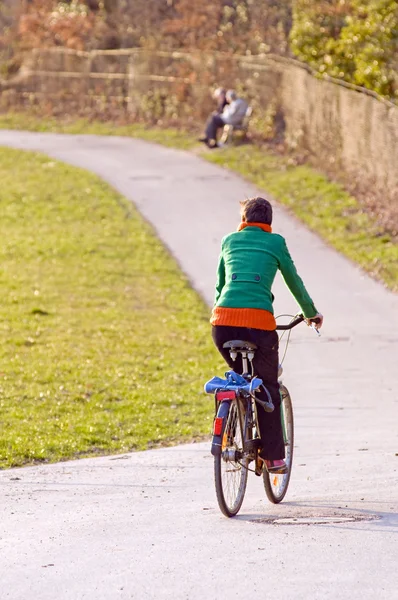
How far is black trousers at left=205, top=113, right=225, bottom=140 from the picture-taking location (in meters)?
29.0

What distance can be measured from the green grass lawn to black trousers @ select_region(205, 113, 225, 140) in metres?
4.69

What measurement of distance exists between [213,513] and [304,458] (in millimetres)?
2245

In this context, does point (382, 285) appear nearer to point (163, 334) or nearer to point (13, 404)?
point (163, 334)

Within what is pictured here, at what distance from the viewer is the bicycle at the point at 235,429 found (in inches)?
282

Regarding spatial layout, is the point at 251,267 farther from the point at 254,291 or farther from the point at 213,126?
the point at 213,126

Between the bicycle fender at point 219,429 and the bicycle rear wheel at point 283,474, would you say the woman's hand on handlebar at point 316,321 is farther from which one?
the bicycle fender at point 219,429

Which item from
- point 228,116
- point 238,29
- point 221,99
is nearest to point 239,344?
point 228,116

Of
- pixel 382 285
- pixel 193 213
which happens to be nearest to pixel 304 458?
pixel 382 285

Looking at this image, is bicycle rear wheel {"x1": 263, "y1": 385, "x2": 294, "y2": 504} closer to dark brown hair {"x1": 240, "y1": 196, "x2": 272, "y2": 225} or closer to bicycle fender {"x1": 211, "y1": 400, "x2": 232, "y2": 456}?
bicycle fender {"x1": 211, "y1": 400, "x2": 232, "y2": 456}

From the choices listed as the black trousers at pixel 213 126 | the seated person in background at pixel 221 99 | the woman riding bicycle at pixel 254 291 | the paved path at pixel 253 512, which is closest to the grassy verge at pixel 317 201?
the black trousers at pixel 213 126

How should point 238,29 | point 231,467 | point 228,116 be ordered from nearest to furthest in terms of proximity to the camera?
point 231,467 < point 228,116 < point 238,29

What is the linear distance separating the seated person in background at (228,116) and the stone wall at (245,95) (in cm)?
56

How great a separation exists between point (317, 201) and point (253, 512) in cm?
1515

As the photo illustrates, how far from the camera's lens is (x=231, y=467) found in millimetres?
7484
